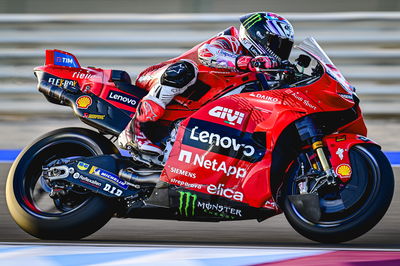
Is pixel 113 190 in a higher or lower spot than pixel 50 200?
higher

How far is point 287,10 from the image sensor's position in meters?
9.46

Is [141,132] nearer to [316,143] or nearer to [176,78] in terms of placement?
[176,78]

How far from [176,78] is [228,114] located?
14.3 inches

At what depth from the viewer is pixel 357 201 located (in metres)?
4.39

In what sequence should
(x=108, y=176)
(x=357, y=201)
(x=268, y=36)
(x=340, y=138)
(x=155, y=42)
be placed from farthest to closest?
(x=155, y=42)
(x=108, y=176)
(x=268, y=36)
(x=340, y=138)
(x=357, y=201)

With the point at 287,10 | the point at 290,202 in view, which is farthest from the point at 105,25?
the point at 290,202

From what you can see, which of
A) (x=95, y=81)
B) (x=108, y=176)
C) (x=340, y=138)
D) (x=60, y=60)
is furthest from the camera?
(x=60, y=60)

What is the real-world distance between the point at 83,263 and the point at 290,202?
1.24 meters

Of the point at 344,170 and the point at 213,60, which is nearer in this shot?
the point at 344,170

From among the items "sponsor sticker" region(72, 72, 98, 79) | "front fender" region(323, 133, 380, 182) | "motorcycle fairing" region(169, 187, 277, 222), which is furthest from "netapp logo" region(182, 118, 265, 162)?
"sponsor sticker" region(72, 72, 98, 79)

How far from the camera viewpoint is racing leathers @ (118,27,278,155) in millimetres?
4719

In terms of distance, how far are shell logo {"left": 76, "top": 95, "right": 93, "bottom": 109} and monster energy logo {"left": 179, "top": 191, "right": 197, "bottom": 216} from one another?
0.86 m

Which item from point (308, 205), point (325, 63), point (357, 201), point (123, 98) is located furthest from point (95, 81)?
point (357, 201)

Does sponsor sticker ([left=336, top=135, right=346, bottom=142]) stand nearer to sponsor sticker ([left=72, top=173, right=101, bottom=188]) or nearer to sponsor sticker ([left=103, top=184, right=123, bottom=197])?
sponsor sticker ([left=103, top=184, right=123, bottom=197])
